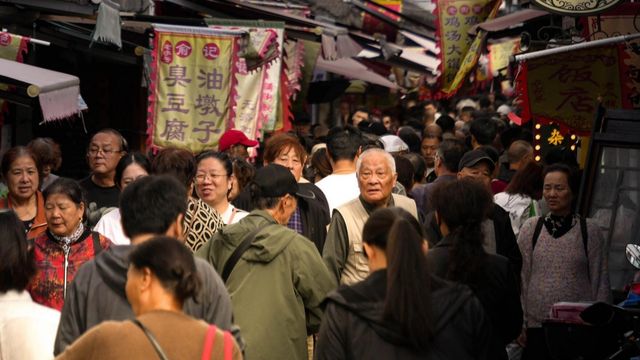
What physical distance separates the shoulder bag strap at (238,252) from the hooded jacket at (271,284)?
20 millimetres

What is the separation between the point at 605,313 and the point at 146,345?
9.88ft

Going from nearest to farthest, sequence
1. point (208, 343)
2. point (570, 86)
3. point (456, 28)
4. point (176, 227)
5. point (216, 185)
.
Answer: point (208, 343)
point (176, 227)
point (216, 185)
point (570, 86)
point (456, 28)

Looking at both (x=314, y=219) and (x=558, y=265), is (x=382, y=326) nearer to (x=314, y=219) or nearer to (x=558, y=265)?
(x=314, y=219)

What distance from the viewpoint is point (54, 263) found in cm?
695

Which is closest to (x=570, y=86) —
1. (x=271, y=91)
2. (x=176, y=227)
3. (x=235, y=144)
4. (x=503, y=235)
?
(x=235, y=144)

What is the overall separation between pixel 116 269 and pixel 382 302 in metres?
1.15

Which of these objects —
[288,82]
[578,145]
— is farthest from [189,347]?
[288,82]

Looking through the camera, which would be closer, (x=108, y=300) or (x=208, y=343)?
(x=208, y=343)

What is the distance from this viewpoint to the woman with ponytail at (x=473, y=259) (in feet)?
20.6

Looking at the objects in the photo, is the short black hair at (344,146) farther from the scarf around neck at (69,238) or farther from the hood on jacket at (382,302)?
the hood on jacket at (382,302)

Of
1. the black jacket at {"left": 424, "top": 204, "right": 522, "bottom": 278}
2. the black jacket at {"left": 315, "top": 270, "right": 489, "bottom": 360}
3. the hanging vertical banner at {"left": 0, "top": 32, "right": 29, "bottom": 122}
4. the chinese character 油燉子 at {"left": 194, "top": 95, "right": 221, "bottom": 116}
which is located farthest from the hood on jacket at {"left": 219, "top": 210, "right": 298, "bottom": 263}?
the chinese character 油燉子 at {"left": 194, "top": 95, "right": 221, "bottom": 116}

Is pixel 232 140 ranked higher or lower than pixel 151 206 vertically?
higher

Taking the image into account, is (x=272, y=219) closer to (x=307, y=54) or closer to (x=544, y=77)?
(x=544, y=77)

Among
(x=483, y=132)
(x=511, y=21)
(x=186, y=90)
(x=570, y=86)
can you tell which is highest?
(x=511, y=21)
